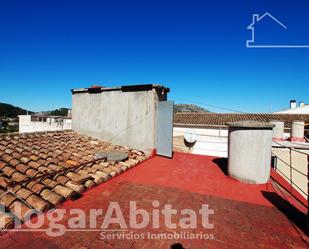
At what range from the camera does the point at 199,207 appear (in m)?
3.75

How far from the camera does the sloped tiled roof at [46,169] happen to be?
3291 millimetres

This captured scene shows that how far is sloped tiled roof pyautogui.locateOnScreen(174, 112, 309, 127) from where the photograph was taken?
25.6 metres

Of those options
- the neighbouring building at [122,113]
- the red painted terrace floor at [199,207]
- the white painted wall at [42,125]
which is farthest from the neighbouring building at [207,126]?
the white painted wall at [42,125]

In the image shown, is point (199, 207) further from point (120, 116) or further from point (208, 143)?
point (208, 143)

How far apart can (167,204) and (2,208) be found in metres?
2.76

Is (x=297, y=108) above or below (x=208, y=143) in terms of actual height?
above

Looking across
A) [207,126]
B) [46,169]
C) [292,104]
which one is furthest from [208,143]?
[292,104]

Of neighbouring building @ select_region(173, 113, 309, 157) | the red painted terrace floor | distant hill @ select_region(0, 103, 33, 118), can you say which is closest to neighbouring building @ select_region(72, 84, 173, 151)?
the red painted terrace floor

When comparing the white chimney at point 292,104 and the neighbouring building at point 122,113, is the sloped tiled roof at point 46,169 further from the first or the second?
the white chimney at point 292,104

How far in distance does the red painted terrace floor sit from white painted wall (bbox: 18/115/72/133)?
66.6 ft

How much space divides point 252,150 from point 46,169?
16.6ft

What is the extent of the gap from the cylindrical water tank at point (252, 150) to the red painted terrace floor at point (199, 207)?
0.91 feet

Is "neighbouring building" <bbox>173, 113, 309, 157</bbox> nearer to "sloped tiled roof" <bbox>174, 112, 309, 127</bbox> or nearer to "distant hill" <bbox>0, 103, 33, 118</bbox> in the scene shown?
"sloped tiled roof" <bbox>174, 112, 309, 127</bbox>

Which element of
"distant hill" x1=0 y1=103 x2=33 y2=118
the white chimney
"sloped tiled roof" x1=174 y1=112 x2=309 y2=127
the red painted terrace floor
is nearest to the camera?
the red painted terrace floor
